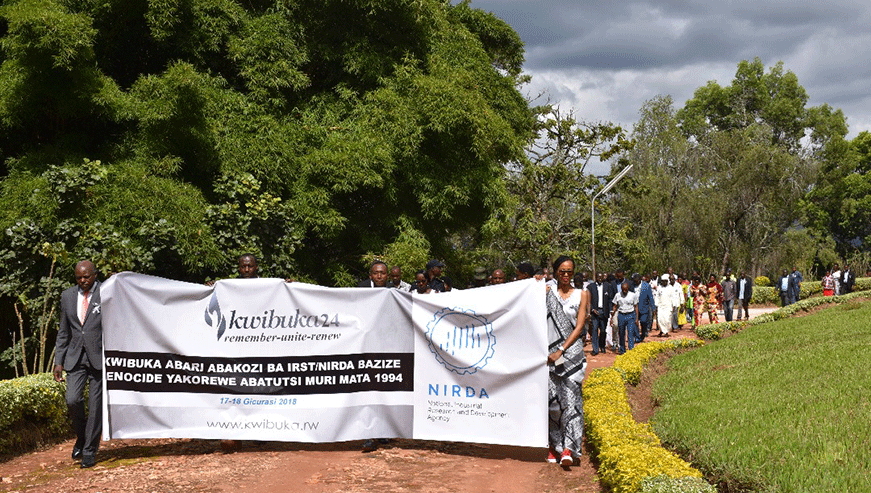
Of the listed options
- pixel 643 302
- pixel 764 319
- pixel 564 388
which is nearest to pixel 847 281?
pixel 764 319

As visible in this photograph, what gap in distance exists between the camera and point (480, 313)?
295 inches

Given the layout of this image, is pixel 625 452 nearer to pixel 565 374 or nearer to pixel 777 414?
pixel 565 374

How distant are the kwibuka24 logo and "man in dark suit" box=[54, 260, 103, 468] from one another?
3.19 meters

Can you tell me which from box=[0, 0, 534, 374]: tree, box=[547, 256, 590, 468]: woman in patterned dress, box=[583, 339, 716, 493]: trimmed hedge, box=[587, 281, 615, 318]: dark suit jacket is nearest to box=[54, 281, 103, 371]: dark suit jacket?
box=[547, 256, 590, 468]: woman in patterned dress

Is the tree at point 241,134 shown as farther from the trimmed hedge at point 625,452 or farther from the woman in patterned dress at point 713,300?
the woman in patterned dress at point 713,300

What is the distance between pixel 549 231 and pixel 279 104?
18.2 meters

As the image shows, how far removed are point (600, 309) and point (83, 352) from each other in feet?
36.4

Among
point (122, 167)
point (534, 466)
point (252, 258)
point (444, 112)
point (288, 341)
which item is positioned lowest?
point (534, 466)

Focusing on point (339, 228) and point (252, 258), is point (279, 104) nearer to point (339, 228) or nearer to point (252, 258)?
point (339, 228)

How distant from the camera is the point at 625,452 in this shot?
6293 mm

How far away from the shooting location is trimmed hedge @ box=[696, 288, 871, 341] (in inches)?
746

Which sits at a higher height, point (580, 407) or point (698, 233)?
point (698, 233)

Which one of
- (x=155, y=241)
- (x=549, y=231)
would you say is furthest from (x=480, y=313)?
(x=549, y=231)

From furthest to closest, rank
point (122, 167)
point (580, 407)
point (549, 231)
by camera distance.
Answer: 1. point (549, 231)
2. point (122, 167)
3. point (580, 407)
